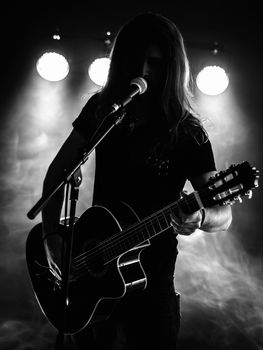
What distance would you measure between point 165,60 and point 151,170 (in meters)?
0.67

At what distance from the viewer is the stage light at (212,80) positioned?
3.75 m


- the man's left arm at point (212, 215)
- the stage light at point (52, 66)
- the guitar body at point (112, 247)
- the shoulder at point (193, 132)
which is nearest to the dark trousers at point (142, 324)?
the guitar body at point (112, 247)

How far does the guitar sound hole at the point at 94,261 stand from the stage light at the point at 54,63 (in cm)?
228

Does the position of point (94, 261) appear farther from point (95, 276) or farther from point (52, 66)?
point (52, 66)

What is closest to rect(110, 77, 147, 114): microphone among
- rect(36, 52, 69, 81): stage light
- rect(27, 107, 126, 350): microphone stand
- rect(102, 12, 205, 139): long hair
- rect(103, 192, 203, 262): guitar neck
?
rect(27, 107, 126, 350): microphone stand

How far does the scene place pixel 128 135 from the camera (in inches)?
84.7

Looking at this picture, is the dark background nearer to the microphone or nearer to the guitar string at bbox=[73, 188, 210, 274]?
the guitar string at bbox=[73, 188, 210, 274]

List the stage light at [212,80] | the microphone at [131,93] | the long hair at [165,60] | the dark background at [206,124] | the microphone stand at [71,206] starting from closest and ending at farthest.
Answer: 1. the microphone stand at [71,206]
2. the microphone at [131,93]
3. the long hair at [165,60]
4. the dark background at [206,124]
5. the stage light at [212,80]

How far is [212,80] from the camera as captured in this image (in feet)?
12.4

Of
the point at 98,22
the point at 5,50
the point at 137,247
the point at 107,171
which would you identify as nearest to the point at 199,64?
the point at 98,22

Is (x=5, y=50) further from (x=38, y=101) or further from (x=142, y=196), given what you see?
(x=142, y=196)

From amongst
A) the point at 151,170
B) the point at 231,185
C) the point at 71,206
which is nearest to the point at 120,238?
the point at 151,170

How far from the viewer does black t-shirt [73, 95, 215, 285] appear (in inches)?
75.0

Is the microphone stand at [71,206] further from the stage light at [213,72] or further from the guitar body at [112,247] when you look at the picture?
the stage light at [213,72]
